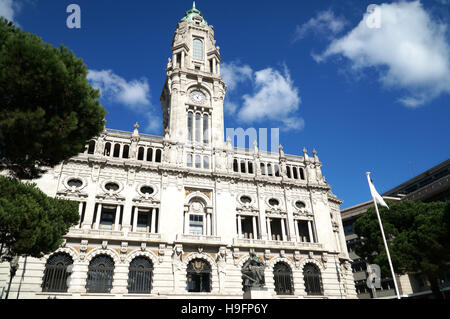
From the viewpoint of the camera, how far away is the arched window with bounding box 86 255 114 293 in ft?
107

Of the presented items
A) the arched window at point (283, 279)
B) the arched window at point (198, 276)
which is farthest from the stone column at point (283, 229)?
the arched window at point (198, 276)

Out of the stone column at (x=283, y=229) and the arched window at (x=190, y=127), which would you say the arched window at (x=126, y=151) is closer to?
the arched window at (x=190, y=127)

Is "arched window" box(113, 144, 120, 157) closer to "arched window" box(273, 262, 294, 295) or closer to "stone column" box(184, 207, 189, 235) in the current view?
"stone column" box(184, 207, 189, 235)

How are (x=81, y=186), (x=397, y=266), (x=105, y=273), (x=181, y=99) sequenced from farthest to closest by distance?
(x=181, y=99), (x=81, y=186), (x=105, y=273), (x=397, y=266)

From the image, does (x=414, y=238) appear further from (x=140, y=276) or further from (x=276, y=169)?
(x=140, y=276)

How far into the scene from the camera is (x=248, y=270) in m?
27.3

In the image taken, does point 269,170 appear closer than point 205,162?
No

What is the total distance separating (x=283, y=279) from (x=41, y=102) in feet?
107

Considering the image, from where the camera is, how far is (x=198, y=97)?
49000mm

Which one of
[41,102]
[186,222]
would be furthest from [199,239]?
[41,102]

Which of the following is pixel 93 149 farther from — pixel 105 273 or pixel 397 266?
pixel 397 266

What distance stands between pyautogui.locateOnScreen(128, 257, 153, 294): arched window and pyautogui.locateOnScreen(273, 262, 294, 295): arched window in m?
14.4
